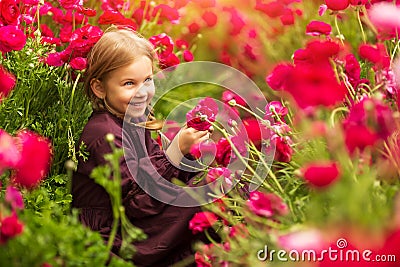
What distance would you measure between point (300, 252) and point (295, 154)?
1.95 ft

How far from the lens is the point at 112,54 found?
2234 millimetres

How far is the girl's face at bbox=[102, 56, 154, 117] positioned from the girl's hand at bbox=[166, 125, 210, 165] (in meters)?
0.17

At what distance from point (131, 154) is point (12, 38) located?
525 mm

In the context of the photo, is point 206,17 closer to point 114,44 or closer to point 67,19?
point 67,19

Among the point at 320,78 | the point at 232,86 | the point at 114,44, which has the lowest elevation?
the point at 232,86

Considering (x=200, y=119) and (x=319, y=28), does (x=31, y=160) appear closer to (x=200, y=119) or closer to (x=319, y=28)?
(x=200, y=119)

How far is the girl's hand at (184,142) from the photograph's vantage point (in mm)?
2105

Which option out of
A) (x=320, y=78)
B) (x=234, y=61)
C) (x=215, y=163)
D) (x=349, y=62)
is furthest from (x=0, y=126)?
(x=234, y=61)

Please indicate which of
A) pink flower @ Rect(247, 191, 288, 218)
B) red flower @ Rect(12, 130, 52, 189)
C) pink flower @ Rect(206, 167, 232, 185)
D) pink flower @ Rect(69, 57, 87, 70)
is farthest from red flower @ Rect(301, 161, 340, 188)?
pink flower @ Rect(69, 57, 87, 70)

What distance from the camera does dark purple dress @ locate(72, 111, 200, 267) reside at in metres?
2.14

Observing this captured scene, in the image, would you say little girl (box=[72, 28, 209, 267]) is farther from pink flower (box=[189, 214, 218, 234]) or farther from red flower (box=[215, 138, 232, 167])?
pink flower (box=[189, 214, 218, 234])

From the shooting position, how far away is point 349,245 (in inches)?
55.4

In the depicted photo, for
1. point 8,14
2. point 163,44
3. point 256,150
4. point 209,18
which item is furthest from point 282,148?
point 209,18

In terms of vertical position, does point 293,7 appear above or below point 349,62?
below
